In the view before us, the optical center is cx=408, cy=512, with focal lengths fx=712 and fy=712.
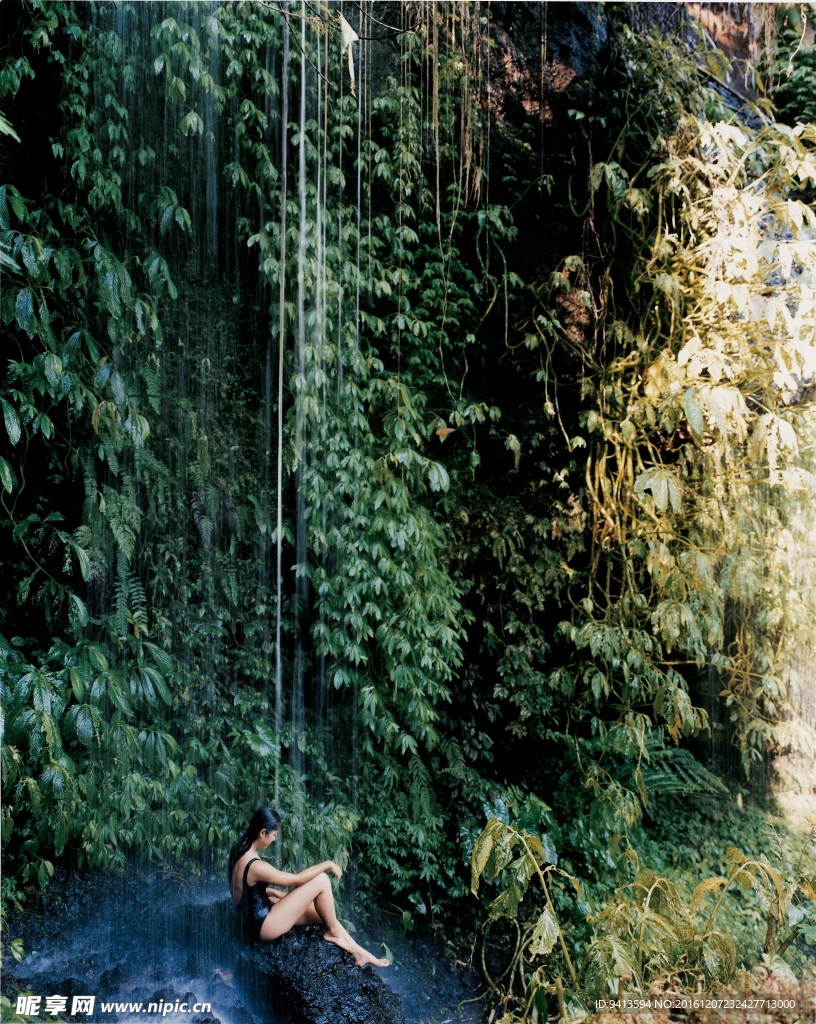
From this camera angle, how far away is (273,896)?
2562 mm

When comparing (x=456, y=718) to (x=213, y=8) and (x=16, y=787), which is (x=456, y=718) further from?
(x=213, y=8)

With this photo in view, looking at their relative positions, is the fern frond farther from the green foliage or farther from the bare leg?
the bare leg

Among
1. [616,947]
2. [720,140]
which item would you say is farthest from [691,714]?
[720,140]

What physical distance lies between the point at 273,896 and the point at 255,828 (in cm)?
24

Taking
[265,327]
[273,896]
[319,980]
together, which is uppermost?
[265,327]

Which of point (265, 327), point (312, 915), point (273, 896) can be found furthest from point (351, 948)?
point (265, 327)

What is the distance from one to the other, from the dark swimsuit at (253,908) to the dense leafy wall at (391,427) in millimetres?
384

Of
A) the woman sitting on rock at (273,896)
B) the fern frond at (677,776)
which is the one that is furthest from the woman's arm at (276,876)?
Result: the fern frond at (677,776)

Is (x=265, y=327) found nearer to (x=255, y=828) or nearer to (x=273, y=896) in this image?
(x=255, y=828)

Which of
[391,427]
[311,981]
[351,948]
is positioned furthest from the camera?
[391,427]

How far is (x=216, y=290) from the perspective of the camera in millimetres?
3256

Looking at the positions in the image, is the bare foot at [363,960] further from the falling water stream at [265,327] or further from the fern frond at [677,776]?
the fern frond at [677,776]

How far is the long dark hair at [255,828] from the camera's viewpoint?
2590 mm

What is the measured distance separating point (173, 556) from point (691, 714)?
2.35m
